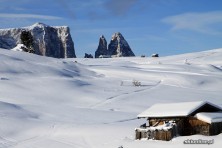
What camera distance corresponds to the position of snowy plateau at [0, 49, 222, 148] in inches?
1424

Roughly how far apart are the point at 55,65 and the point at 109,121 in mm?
41025

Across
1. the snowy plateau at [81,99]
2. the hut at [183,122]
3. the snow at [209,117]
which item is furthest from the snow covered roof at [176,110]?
the snowy plateau at [81,99]

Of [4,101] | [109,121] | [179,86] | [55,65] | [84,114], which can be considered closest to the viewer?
[109,121]

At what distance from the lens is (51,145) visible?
34.1m

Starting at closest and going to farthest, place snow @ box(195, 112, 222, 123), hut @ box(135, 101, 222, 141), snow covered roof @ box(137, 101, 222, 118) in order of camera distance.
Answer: snow @ box(195, 112, 222, 123) < hut @ box(135, 101, 222, 141) < snow covered roof @ box(137, 101, 222, 118)

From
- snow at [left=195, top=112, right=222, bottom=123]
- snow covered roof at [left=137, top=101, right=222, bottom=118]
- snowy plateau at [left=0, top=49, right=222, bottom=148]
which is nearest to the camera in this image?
snow at [left=195, top=112, right=222, bottom=123]

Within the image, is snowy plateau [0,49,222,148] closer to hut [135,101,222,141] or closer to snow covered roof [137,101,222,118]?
hut [135,101,222,141]

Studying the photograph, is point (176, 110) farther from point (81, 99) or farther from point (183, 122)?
point (81, 99)

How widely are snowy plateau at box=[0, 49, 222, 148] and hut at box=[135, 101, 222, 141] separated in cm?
88

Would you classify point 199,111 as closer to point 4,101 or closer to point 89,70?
point 4,101

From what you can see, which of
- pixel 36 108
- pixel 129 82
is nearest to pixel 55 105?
pixel 36 108

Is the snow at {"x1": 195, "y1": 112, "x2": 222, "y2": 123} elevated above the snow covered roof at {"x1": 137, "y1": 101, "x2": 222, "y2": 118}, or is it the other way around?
the snow covered roof at {"x1": 137, "y1": 101, "x2": 222, "y2": 118}

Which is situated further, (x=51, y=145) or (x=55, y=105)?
(x=55, y=105)

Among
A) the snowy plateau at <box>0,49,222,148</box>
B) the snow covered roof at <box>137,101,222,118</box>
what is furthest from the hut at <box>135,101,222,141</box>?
the snowy plateau at <box>0,49,222,148</box>
